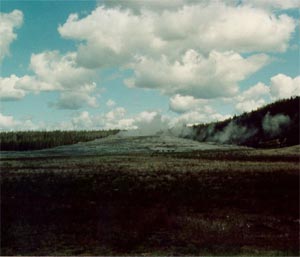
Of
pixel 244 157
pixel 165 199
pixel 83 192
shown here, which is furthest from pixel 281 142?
pixel 83 192

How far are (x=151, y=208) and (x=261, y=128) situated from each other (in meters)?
11.6

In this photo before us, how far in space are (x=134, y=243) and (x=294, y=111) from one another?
11807 mm

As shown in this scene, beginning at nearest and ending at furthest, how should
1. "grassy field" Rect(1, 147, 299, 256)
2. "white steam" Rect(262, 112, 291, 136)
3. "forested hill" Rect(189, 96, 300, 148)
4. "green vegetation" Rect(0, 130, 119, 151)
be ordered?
"grassy field" Rect(1, 147, 299, 256) → "forested hill" Rect(189, 96, 300, 148) → "white steam" Rect(262, 112, 291, 136) → "green vegetation" Rect(0, 130, 119, 151)

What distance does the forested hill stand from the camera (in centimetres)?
1934

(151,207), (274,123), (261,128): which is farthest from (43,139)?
(151,207)

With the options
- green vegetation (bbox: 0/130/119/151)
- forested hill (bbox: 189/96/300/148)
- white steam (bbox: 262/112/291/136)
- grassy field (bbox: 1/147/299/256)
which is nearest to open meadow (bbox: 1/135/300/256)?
grassy field (bbox: 1/147/299/256)

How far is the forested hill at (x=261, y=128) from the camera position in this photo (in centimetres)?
1934

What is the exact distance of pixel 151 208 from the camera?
12.6 m

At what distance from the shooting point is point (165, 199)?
13.0 m

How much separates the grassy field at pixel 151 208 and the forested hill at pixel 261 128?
4.05 meters

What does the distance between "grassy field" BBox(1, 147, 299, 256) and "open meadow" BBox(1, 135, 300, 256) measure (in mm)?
27

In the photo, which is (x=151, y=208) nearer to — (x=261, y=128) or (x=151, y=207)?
(x=151, y=207)

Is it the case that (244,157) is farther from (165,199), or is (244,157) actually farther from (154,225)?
(154,225)

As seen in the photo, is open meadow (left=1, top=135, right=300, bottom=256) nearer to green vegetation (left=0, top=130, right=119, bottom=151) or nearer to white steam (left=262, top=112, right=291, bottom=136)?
white steam (left=262, top=112, right=291, bottom=136)
